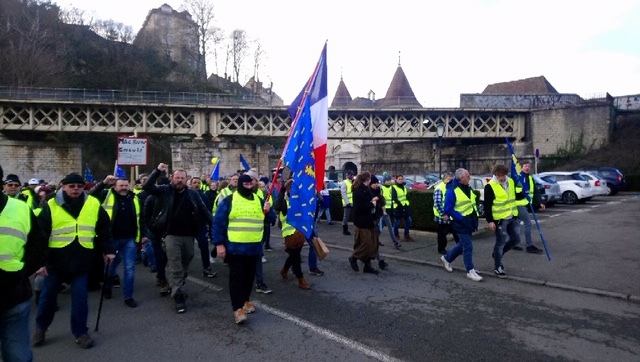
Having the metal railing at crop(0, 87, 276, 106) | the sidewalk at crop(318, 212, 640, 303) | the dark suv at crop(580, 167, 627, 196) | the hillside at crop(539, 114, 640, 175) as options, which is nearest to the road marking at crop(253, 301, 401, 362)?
the sidewalk at crop(318, 212, 640, 303)

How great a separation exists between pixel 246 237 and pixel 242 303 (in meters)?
0.85

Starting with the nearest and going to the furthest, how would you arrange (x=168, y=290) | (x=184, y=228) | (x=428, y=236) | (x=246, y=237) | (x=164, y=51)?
(x=246, y=237) → (x=184, y=228) → (x=168, y=290) → (x=428, y=236) → (x=164, y=51)

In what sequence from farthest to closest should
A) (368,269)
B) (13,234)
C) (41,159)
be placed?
(41,159) → (368,269) → (13,234)

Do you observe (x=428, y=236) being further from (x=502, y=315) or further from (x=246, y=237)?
(x=246, y=237)

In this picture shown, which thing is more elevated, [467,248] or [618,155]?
[618,155]

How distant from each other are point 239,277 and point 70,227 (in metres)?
2.02

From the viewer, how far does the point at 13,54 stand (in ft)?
140

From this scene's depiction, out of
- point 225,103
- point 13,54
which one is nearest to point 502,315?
point 225,103

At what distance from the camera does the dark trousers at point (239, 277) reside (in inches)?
209

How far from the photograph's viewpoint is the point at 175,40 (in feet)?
245

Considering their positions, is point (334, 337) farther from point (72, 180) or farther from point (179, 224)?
point (72, 180)

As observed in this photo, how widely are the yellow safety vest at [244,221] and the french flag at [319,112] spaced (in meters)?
1.15

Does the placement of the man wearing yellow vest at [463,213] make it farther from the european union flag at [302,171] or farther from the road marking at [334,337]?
the road marking at [334,337]

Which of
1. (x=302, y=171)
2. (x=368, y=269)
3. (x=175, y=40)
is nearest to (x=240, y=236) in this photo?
(x=302, y=171)
